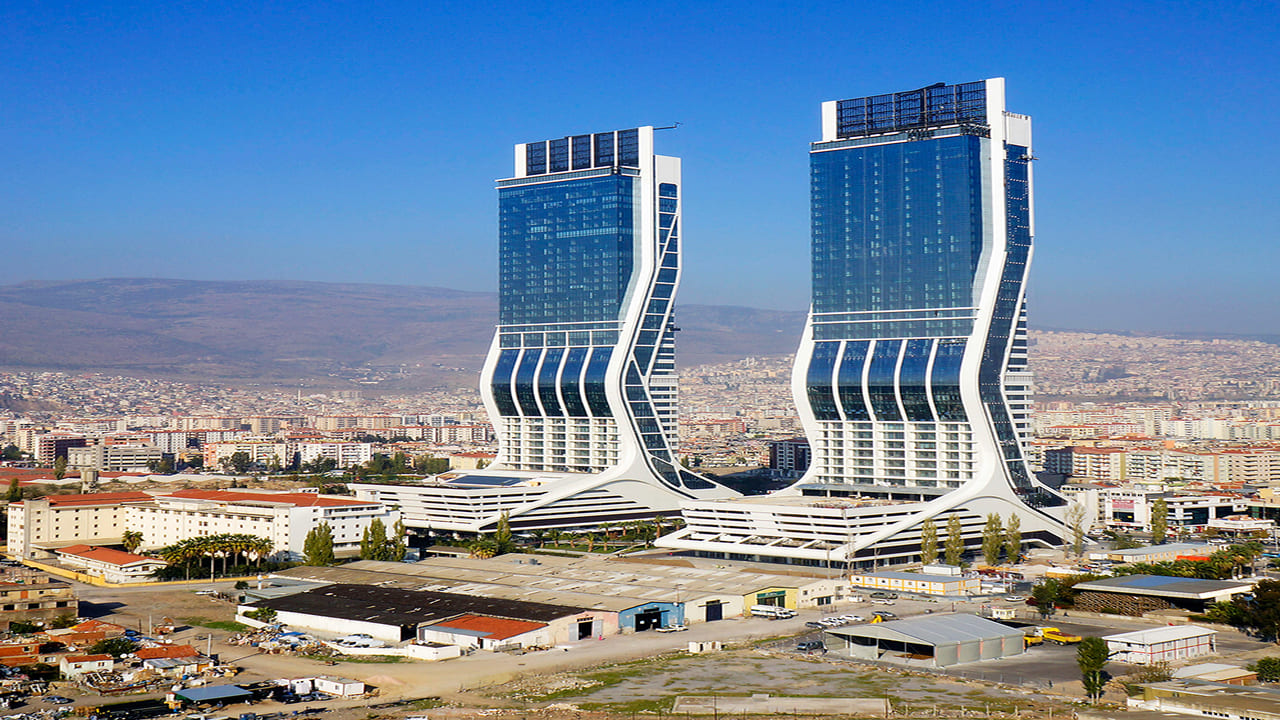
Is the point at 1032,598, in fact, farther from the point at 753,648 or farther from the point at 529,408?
the point at 529,408

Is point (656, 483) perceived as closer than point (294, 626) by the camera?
No

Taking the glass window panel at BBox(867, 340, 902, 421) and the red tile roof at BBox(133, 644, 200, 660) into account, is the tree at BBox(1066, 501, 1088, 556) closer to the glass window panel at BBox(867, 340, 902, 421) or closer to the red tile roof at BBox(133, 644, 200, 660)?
the glass window panel at BBox(867, 340, 902, 421)

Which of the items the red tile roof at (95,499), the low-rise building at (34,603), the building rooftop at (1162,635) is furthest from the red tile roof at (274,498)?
the building rooftop at (1162,635)

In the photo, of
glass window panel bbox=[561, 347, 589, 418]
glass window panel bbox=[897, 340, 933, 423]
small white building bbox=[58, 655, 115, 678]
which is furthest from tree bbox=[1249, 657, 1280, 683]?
glass window panel bbox=[561, 347, 589, 418]

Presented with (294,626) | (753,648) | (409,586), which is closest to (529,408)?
(409,586)

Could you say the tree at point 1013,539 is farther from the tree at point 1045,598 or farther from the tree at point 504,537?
the tree at point 504,537

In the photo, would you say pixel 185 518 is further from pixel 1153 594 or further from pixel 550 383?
pixel 1153 594
